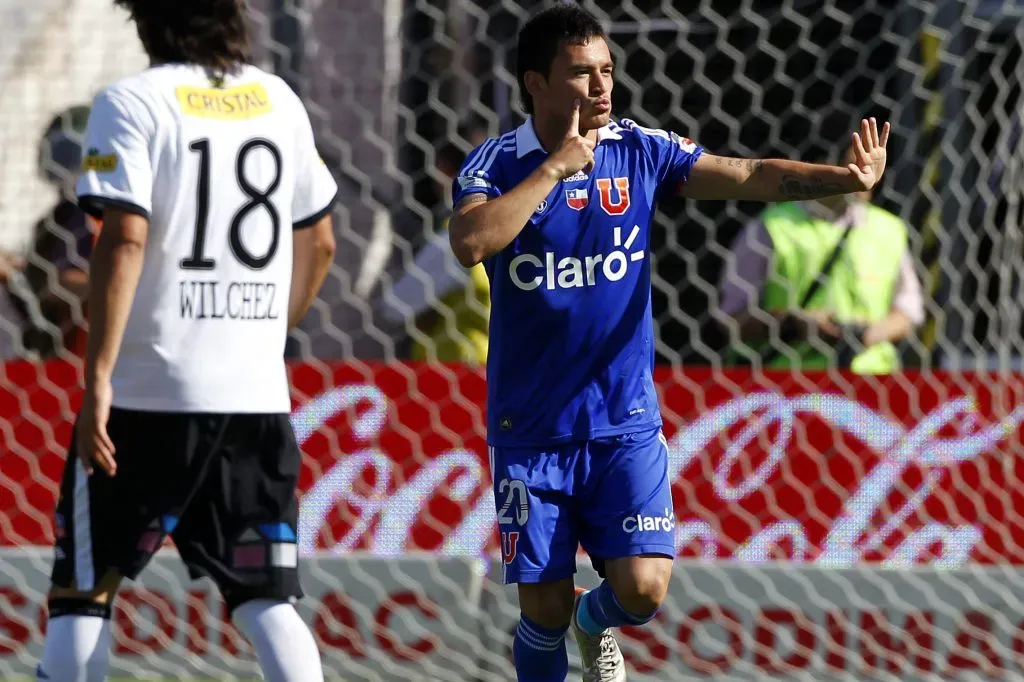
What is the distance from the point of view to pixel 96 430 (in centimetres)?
313

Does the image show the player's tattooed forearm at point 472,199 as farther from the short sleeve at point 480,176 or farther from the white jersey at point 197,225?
the white jersey at point 197,225

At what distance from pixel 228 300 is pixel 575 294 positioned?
792mm

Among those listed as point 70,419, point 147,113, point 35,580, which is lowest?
point 35,580

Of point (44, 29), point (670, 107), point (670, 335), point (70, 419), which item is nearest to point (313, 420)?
point (70, 419)

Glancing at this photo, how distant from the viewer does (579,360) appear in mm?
3635

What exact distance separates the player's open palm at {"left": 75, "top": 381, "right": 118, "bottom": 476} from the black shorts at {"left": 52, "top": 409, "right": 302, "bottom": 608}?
0.08 m

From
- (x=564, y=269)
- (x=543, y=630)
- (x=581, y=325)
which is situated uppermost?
(x=564, y=269)

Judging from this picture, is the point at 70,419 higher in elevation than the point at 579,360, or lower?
lower

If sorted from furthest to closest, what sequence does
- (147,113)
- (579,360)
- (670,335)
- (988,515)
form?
(670,335)
(988,515)
(579,360)
(147,113)

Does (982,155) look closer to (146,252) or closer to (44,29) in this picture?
(146,252)

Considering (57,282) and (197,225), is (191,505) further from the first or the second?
(57,282)

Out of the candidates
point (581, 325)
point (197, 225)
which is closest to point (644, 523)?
point (581, 325)

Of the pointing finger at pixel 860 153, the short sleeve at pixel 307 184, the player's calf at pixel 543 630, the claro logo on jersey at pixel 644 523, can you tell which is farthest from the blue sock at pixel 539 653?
the pointing finger at pixel 860 153

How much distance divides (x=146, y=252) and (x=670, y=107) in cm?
424
